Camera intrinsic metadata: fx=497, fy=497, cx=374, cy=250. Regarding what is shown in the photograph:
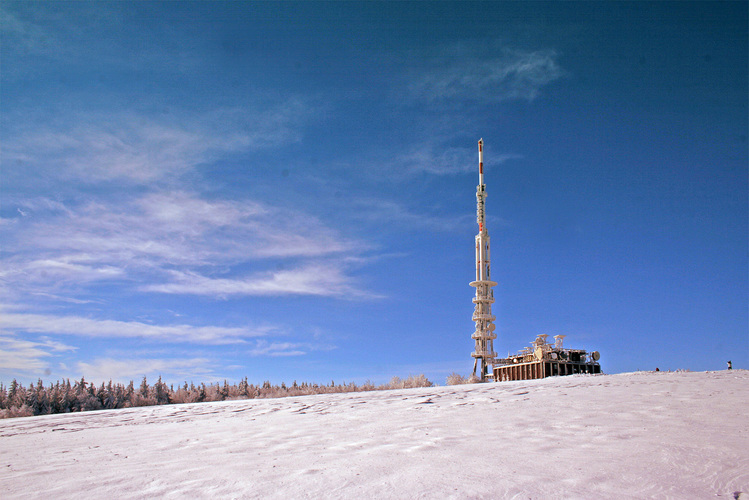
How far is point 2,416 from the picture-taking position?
48.8 ft

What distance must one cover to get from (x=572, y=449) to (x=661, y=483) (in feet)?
3.86

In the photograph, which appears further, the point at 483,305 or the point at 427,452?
the point at 483,305

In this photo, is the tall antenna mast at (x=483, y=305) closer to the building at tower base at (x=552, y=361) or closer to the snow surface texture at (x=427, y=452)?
the building at tower base at (x=552, y=361)

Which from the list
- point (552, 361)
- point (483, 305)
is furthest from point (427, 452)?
point (483, 305)

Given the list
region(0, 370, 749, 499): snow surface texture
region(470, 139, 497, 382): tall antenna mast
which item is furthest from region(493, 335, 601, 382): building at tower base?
region(0, 370, 749, 499): snow surface texture

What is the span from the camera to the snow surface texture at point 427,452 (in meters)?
4.28

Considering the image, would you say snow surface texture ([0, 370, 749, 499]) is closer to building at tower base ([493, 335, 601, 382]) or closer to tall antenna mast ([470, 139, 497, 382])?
building at tower base ([493, 335, 601, 382])

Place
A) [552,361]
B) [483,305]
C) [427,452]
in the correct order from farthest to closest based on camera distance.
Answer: [483,305]
[552,361]
[427,452]

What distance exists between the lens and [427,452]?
5.45 metres

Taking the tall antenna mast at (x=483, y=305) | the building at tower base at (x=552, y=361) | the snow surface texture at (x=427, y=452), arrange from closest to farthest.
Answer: the snow surface texture at (x=427, y=452), the building at tower base at (x=552, y=361), the tall antenna mast at (x=483, y=305)

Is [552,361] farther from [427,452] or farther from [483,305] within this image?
[427,452]

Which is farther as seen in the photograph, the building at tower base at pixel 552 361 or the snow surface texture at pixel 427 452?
the building at tower base at pixel 552 361

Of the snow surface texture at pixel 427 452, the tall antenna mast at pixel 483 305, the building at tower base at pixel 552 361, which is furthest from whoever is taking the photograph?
the tall antenna mast at pixel 483 305

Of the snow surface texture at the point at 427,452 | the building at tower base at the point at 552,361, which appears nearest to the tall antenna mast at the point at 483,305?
the building at tower base at the point at 552,361
